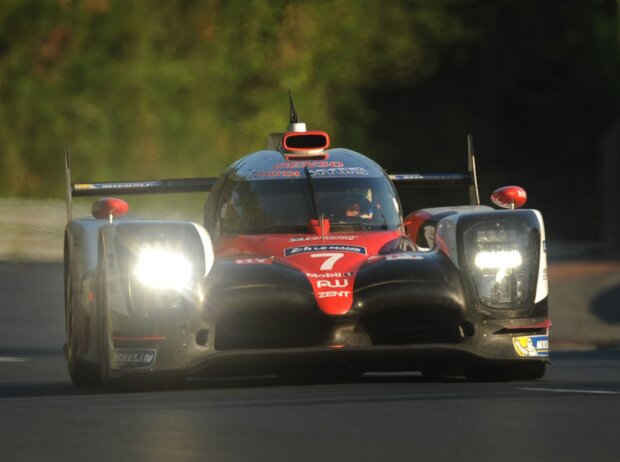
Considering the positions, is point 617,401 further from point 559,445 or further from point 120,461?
point 120,461

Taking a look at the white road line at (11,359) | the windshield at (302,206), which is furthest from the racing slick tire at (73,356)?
the white road line at (11,359)

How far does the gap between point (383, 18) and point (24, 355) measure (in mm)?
16521

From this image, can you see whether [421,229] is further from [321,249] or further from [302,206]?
[321,249]

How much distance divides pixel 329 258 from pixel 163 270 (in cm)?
101

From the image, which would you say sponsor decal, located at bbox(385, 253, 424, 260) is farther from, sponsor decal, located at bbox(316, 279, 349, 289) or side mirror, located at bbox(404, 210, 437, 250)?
side mirror, located at bbox(404, 210, 437, 250)

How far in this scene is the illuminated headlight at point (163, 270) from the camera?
11.3 m

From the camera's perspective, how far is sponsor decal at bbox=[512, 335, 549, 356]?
11.6 metres

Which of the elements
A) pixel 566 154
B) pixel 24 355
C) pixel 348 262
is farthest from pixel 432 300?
pixel 566 154

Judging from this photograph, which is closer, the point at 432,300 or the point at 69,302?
the point at 432,300

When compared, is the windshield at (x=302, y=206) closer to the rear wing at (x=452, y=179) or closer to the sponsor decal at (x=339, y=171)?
the sponsor decal at (x=339, y=171)

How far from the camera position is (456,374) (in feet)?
41.1

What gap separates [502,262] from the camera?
11.8 m

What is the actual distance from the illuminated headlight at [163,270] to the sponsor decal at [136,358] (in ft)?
1.33

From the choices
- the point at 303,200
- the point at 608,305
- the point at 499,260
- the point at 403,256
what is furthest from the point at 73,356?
the point at 608,305
